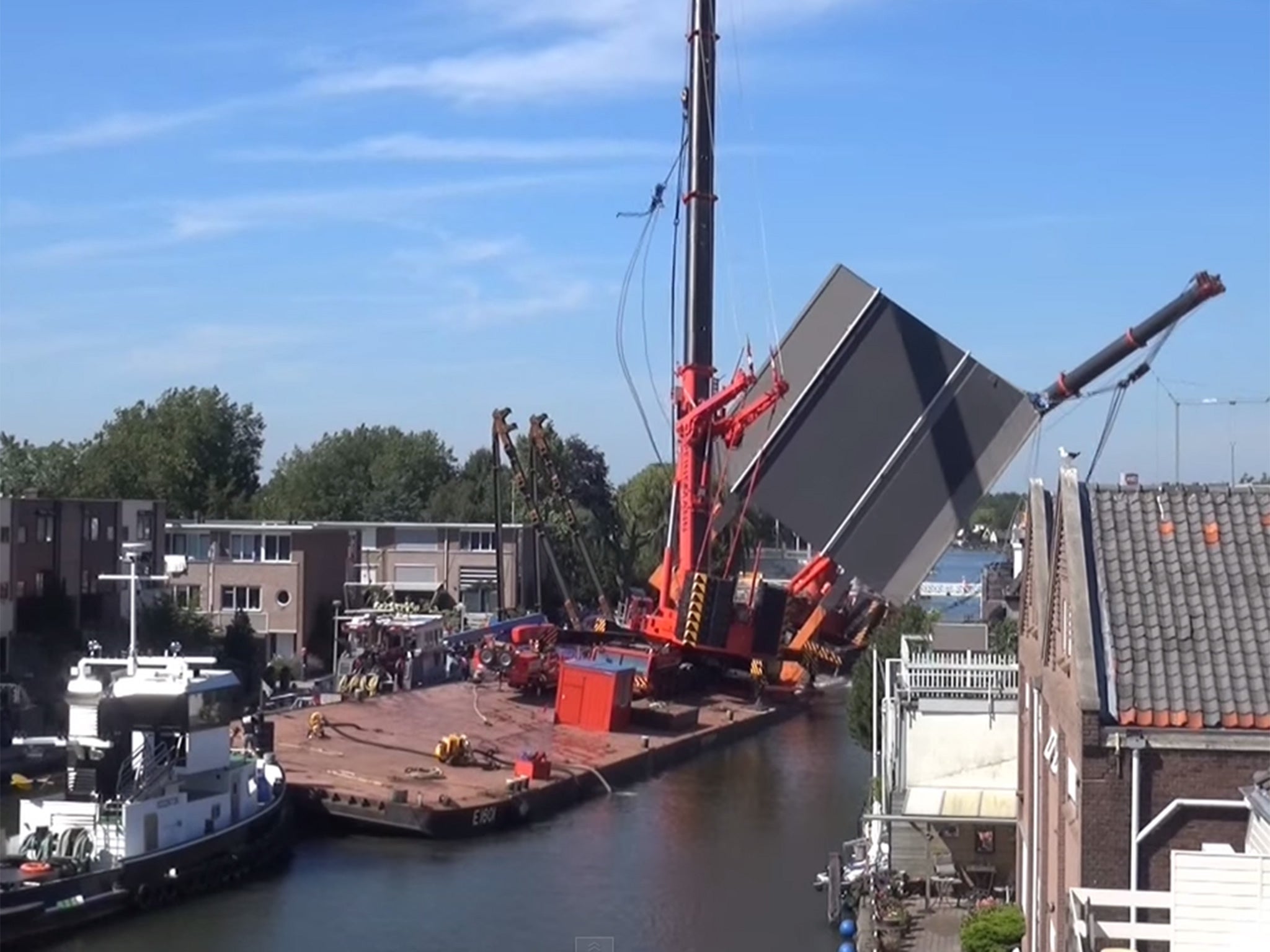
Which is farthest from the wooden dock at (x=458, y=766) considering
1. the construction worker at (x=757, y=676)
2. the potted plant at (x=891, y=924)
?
the potted plant at (x=891, y=924)

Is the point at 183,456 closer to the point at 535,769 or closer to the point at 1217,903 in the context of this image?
the point at 535,769

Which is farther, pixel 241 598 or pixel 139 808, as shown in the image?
pixel 241 598

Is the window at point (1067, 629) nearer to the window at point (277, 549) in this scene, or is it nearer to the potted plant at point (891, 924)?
the potted plant at point (891, 924)

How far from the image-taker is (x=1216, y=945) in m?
10.4

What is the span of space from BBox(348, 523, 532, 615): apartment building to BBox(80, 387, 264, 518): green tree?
16.8m

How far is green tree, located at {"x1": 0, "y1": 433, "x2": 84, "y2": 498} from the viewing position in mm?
75125

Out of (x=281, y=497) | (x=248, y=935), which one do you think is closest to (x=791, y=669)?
(x=248, y=935)

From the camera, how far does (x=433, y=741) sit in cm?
3788

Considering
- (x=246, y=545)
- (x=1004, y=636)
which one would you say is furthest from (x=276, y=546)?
(x=1004, y=636)

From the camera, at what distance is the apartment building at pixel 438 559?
66.4m

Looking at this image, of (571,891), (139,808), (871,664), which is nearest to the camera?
(139,808)

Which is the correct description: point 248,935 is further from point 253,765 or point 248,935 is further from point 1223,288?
point 1223,288

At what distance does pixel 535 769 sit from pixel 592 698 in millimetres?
7723

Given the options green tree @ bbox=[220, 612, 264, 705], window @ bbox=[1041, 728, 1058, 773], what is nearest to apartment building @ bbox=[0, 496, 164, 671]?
green tree @ bbox=[220, 612, 264, 705]
